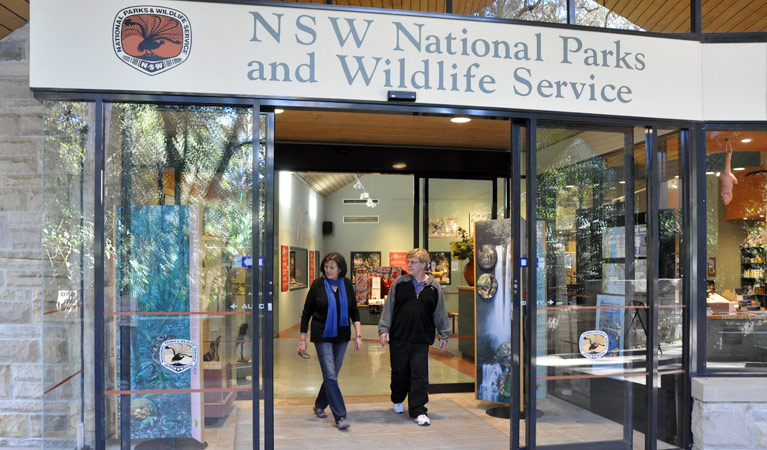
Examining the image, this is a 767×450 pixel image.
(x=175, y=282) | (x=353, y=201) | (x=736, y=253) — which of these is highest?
(x=353, y=201)

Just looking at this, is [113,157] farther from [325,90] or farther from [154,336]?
[325,90]

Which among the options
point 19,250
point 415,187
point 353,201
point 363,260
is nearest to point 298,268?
point 363,260

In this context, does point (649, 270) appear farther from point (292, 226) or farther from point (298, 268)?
point (298, 268)

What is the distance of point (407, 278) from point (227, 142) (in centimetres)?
228

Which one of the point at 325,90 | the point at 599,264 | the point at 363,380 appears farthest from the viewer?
the point at 363,380

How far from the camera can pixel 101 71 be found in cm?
378

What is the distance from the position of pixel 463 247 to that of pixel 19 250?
5.55 metres

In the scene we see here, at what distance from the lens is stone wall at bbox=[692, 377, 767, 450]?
4320 mm

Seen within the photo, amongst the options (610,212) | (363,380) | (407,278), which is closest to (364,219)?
(363,380)

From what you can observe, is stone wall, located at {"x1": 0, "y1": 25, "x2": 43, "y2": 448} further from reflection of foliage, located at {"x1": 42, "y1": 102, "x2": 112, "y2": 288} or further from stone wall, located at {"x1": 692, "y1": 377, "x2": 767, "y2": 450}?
stone wall, located at {"x1": 692, "y1": 377, "x2": 767, "y2": 450}

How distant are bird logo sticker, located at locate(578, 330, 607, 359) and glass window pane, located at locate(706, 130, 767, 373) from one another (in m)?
0.86

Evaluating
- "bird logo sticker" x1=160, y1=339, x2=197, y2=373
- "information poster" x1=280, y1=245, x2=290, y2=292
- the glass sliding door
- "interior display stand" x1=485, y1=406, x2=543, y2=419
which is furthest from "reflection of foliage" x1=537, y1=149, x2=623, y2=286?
"information poster" x1=280, y1=245, x2=290, y2=292

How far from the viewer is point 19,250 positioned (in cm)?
426

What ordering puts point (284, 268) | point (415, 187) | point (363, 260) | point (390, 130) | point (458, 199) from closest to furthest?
point (390, 130), point (415, 187), point (458, 199), point (284, 268), point (363, 260)
